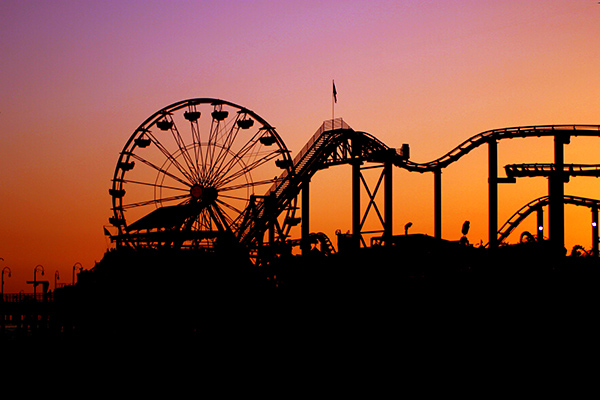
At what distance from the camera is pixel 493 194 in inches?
1802

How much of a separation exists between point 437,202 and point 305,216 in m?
9.30

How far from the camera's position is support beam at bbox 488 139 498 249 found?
4522cm

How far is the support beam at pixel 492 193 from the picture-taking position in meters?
45.2

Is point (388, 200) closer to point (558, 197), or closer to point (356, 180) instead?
point (356, 180)

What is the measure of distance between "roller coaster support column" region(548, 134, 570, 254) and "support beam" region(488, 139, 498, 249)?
318 centimetres

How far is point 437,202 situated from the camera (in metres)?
50.2

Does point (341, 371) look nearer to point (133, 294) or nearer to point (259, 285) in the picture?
point (259, 285)

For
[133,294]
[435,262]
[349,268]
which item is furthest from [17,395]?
[435,262]

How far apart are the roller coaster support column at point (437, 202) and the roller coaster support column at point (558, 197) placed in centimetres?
732

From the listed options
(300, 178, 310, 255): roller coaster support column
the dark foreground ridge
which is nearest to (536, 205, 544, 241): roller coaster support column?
the dark foreground ridge

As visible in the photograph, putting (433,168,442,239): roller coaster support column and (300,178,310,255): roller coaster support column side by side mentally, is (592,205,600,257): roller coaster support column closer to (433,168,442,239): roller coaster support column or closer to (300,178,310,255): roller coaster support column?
(433,168,442,239): roller coaster support column

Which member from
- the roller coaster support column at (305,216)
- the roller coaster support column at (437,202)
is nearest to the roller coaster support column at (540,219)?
the roller coaster support column at (437,202)

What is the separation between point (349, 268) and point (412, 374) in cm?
780

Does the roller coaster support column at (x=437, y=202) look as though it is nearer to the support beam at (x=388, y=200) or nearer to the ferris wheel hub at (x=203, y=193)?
the support beam at (x=388, y=200)
